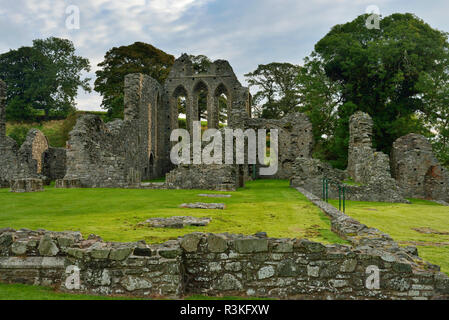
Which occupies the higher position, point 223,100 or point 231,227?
point 223,100

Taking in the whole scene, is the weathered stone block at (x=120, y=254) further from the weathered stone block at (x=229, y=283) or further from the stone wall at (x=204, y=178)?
the stone wall at (x=204, y=178)

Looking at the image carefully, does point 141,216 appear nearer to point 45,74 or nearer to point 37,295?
point 37,295

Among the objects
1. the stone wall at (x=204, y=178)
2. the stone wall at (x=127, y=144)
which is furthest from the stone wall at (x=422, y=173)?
the stone wall at (x=127, y=144)

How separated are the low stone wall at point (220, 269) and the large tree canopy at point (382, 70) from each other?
23.6 m

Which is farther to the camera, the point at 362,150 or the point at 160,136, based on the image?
the point at 160,136

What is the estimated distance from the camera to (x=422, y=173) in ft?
74.4

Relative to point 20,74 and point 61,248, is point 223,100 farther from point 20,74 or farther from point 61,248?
point 61,248

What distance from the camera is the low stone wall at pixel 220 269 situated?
4.57 m

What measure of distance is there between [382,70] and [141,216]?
2337 cm

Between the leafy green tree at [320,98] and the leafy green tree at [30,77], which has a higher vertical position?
the leafy green tree at [30,77]

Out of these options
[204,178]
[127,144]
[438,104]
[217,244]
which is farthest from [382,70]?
[217,244]

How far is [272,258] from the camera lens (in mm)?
4824
